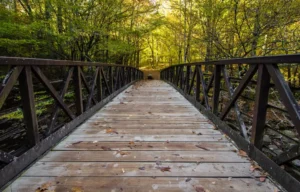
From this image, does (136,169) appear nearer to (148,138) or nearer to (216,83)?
(148,138)

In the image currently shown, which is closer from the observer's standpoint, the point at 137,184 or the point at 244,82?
the point at 137,184

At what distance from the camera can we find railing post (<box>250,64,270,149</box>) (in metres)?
1.83

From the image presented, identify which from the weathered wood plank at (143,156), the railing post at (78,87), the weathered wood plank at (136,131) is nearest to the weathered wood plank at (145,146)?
the weathered wood plank at (143,156)

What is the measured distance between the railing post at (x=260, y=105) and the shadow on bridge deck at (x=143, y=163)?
26cm

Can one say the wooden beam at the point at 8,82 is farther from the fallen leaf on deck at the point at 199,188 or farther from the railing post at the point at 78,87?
the fallen leaf on deck at the point at 199,188

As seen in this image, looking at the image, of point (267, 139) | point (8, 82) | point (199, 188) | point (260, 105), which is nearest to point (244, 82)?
point (260, 105)

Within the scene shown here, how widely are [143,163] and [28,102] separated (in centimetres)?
125

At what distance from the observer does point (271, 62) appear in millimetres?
1671

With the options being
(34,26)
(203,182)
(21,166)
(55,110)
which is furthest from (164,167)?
(34,26)

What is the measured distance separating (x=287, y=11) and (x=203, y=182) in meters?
5.07

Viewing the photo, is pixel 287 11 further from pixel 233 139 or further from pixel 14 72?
pixel 14 72

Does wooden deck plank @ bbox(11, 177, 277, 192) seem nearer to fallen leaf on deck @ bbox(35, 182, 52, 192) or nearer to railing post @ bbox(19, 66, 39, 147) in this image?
fallen leaf on deck @ bbox(35, 182, 52, 192)

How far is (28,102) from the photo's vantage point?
185cm

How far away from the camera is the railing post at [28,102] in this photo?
1803 mm
